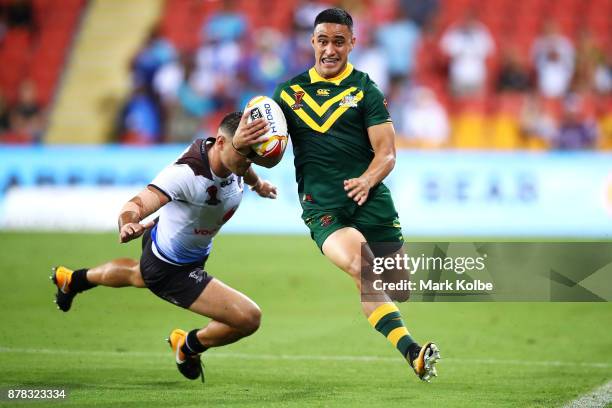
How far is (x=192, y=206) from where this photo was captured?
693 centimetres

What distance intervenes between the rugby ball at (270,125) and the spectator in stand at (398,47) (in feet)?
44.8

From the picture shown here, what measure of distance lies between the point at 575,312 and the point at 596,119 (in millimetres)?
9223

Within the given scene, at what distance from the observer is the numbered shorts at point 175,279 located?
23.1 ft

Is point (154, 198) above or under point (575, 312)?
above

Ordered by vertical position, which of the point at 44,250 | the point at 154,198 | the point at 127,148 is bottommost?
the point at 44,250

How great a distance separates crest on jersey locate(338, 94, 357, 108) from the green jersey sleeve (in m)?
0.07

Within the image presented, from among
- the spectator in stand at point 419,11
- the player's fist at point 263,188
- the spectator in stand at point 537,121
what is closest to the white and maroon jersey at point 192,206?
the player's fist at point 263,188

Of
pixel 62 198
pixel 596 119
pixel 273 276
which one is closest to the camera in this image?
pixel 273 276

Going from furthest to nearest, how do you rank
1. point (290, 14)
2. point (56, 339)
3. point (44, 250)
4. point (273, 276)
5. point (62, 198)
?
point (290, 14)
point (62, 198)
point (44, 250)
point (273, 276)
point (56, 339)

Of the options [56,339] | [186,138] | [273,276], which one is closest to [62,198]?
[186,138]

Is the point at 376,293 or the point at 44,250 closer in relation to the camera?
the point at 376,293

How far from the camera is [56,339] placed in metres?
8.86

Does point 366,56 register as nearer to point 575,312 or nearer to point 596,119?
point 596,119

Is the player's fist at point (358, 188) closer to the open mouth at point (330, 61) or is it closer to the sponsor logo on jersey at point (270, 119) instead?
the sponsor logo on jersey at point (270, 119)
